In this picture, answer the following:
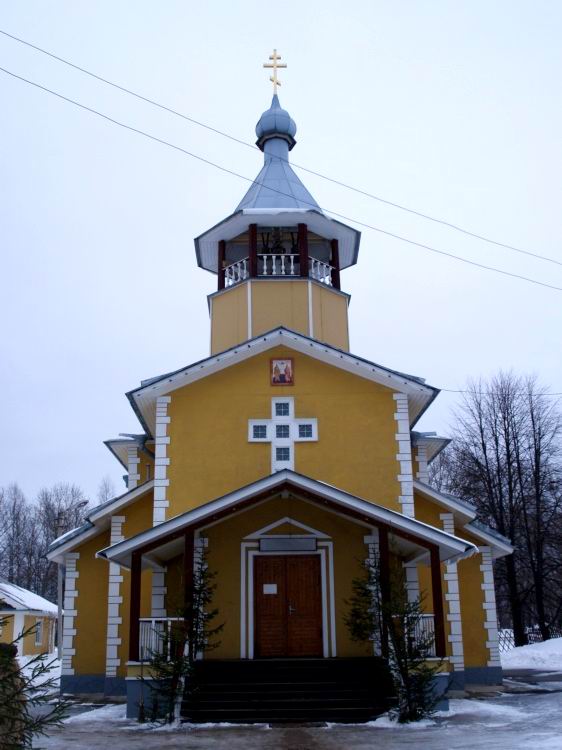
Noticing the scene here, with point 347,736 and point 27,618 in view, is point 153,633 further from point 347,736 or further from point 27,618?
point 27,618

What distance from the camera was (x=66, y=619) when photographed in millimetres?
16703

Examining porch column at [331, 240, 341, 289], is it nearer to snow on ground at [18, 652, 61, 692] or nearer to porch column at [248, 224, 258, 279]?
porch column at [248, 224, 258, 279]

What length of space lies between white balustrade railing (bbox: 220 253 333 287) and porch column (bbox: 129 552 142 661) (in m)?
7.12

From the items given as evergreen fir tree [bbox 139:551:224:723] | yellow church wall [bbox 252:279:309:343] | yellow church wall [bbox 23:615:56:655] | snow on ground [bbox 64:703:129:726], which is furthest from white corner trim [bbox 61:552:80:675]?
yellow church wall [bbox 23:615:56:655]

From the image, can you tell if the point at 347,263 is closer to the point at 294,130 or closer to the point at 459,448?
the point at 294,130

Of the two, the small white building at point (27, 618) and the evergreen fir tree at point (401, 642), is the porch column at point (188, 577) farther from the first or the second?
the small white building at point (27, 618)

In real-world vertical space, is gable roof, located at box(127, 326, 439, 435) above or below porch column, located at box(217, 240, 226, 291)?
below

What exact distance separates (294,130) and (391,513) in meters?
11.8

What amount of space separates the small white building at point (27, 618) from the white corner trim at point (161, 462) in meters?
14.6

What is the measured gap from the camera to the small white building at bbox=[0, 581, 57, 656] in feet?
96.3

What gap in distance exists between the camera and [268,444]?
49.8ft

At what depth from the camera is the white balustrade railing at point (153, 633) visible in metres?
12.6

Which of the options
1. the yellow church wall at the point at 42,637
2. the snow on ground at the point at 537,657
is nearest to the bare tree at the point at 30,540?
the yellow church wall at the point at 42,637

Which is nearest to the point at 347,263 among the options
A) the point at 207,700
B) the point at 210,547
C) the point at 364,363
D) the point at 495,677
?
the point at 364,363
